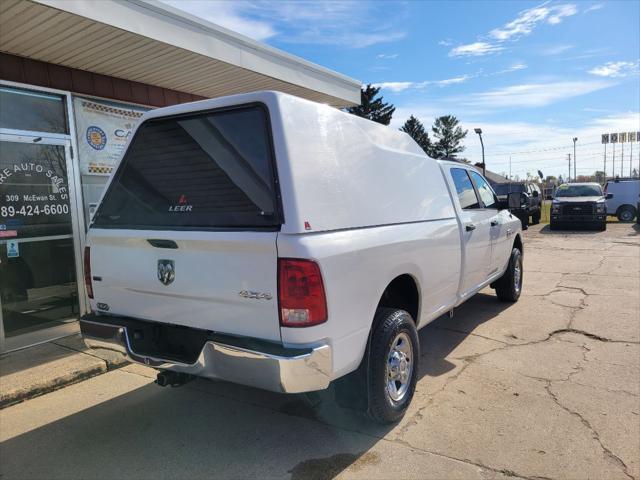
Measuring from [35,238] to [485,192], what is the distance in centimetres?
564

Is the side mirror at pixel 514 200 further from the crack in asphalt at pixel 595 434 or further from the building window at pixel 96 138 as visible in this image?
the building window at pixel 96 138

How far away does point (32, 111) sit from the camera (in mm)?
5684

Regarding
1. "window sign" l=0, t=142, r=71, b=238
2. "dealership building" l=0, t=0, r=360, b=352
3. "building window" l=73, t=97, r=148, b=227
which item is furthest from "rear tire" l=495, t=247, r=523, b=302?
"window sign" l=0, t=142, r=71, b=238

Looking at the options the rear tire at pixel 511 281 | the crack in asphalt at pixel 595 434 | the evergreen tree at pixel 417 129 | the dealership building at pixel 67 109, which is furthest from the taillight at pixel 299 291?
the evergreen tree at pixel 417 129

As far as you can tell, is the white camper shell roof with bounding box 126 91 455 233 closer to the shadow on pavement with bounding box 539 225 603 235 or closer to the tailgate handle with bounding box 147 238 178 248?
the tailgate handle with bounding box 147 238 178 248

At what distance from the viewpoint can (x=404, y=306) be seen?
3.84 meters

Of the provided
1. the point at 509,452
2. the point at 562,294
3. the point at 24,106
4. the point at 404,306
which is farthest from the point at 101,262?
the point at 562,294

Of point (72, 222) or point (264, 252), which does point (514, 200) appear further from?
point (72, 222)

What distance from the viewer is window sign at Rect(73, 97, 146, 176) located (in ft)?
20.6

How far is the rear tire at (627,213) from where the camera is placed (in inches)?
830

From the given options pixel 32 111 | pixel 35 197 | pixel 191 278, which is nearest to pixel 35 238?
pixel 35 197

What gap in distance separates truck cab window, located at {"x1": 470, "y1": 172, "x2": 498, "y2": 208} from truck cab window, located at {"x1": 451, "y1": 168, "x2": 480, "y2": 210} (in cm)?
29

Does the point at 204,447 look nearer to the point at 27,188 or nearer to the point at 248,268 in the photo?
the point at 248,268

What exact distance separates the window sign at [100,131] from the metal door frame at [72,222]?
0.76ft
